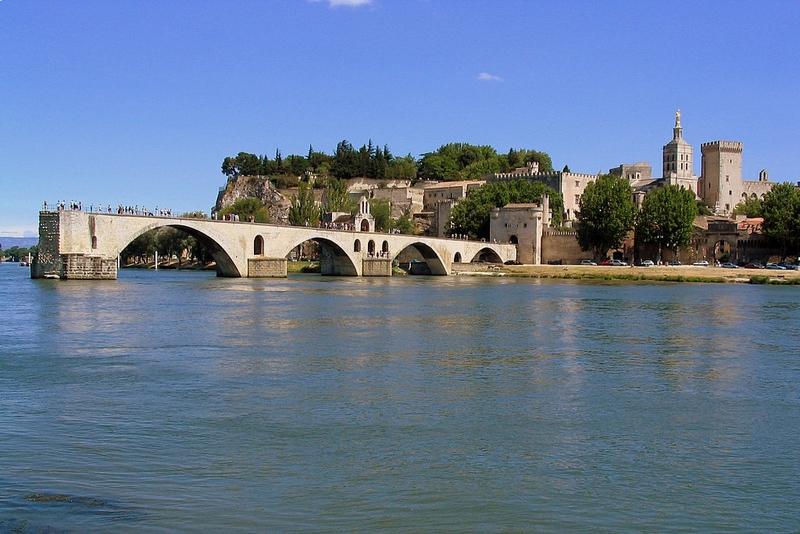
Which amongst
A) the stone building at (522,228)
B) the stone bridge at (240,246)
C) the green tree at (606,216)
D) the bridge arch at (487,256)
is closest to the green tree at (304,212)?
the stone bridge at (240,246)

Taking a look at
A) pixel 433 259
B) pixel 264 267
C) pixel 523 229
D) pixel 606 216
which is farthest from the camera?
pixel 523 229

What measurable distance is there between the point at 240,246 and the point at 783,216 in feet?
148

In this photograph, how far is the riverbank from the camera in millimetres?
60031

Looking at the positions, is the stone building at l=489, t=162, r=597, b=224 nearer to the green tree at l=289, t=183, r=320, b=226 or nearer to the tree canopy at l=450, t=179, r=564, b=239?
the tree canopy at l=450, t=179, r=564, b=239

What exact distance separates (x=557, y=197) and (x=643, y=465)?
8244 cm

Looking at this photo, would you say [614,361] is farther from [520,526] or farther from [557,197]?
[557,197]

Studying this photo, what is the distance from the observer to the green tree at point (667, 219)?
75.7 m

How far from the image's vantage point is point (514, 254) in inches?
3310

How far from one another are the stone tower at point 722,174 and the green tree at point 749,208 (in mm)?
1821

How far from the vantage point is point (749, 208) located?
95062 millimetres

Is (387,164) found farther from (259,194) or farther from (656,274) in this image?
(656,274)

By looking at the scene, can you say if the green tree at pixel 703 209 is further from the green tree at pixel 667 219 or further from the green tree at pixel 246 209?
the green tree at pixel 246 209

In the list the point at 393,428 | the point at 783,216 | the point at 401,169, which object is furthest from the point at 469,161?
the point at 393,428

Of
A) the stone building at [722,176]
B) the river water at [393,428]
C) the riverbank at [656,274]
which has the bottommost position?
the river water at [393,428]
